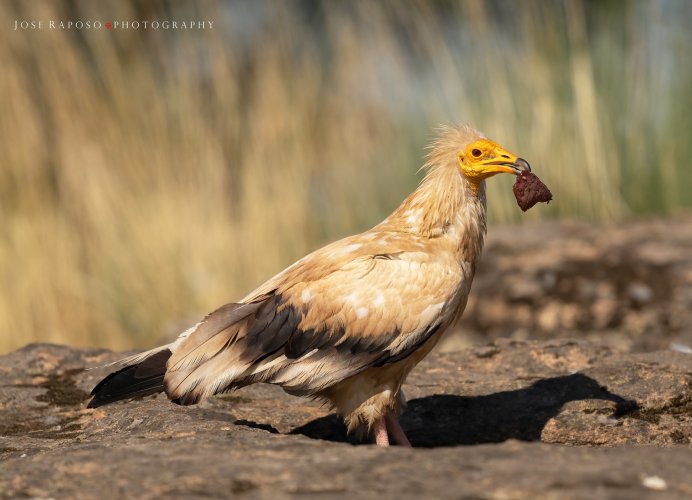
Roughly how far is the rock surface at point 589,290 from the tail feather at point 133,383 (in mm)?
4407

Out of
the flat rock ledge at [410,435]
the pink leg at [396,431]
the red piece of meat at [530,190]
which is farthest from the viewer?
the red piece of meat at [530,190]

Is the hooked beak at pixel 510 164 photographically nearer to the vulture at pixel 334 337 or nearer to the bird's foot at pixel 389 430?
the vulture at pixel 334 337

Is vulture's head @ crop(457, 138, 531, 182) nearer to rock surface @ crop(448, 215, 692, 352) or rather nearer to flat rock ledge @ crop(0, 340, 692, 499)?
flat rock ledge @ crop(0, 340, 692, 499)

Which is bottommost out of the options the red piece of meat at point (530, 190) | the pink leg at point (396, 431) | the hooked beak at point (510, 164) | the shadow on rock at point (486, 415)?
the shadow on rock at point (486, 415)

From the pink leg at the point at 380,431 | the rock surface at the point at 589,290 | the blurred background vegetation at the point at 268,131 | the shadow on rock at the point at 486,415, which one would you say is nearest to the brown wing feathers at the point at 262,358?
the pink leg at the point at 380,431

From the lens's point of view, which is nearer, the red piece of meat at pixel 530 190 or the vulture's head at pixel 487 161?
the vulture's head at pixel 487 161

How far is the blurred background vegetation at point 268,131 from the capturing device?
37.7 ft

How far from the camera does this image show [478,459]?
3.84m

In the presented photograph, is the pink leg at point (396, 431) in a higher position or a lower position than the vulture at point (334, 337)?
lower

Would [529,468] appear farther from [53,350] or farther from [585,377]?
[53,350]

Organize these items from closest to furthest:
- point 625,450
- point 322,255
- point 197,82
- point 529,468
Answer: point 529,468
point 625,450
point 322,255
point 197,82

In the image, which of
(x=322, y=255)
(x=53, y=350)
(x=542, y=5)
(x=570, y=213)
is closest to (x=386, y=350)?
(x=322, y=255)

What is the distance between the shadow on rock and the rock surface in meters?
2.65

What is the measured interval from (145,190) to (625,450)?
8831mm
